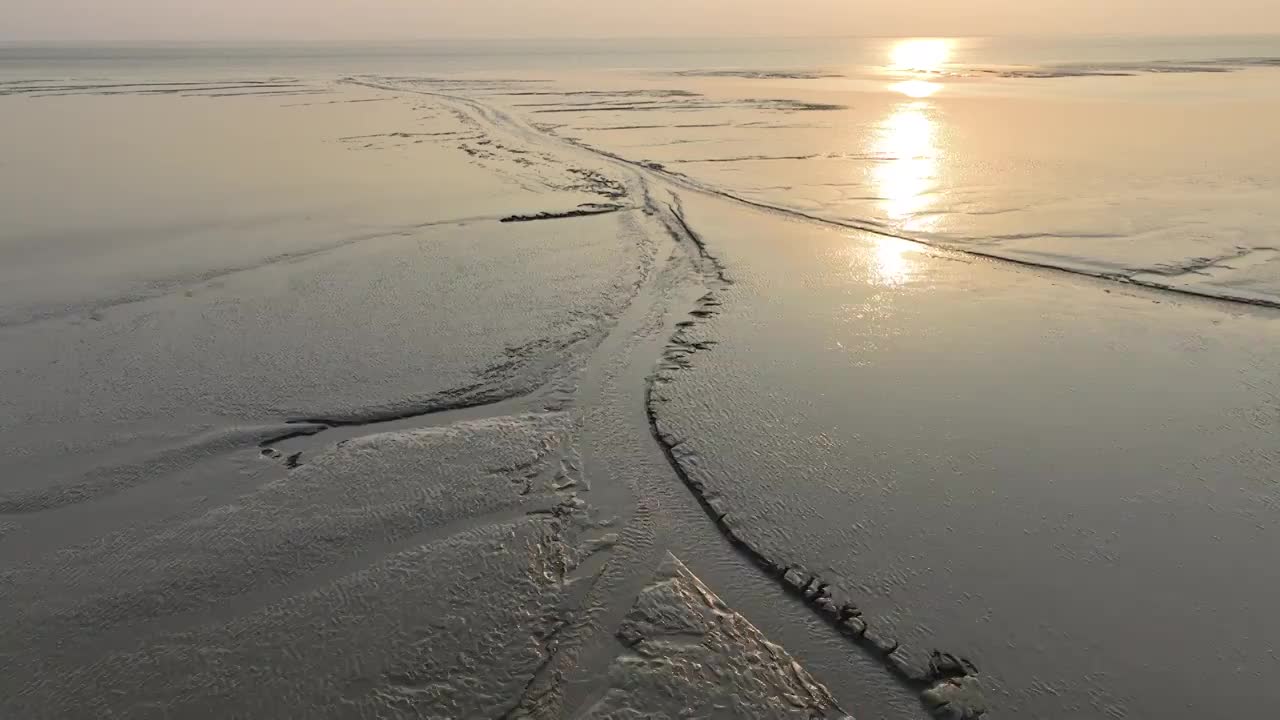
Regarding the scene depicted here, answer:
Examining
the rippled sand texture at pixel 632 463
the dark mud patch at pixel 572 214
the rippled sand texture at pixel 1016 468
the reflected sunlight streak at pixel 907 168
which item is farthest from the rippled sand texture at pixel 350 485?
the reflected sunlight streak at pixel 907 168

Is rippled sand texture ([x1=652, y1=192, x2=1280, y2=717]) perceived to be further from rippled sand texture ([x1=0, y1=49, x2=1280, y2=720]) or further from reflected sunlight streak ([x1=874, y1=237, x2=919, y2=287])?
reflected sunlight streak ([x1=874, y1=237, x2=919, y2=287])

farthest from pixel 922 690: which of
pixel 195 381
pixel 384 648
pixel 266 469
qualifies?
pixel 195 381

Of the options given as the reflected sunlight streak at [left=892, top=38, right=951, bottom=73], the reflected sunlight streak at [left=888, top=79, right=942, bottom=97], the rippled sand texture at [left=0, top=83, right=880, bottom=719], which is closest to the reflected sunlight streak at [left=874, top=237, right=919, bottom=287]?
the rippled sand texture at [left=0, top=83, right=880, bottom=719]

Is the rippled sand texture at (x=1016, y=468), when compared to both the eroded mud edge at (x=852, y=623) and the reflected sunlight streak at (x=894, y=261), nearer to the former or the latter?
the eroded mud edge at (x=852, y=623)

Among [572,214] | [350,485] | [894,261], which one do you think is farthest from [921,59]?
[350,485]

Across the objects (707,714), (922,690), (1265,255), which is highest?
(1265,255)

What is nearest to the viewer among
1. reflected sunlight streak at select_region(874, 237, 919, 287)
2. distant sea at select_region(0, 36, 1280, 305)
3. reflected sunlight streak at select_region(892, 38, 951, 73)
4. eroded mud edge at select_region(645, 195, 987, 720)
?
eroded mud edge at select_region(645, 195, 987, 720)

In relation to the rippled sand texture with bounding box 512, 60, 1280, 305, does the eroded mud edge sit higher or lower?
lower

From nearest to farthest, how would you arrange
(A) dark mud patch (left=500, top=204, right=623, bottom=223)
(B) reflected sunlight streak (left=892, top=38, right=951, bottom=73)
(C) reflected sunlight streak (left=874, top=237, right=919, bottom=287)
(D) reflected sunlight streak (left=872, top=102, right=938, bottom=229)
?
(C) reflected sunlight streak (left=874, top=237, right=919, bottom=287) → (A) dark mud patch (left=500, top=204, right=623, bottom=223) → (D) reflected sunlight streak (left=872, top=102, right=938, bottom=229) → (B) reflected sunlight streak (left=892, top=38, right=951, bottom=73)

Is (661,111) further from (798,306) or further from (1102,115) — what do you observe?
(798,306)

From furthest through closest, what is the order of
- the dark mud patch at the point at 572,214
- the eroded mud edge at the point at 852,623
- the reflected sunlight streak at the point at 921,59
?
the reflected sunlight streak at the point at 921,59 → the dark mud patch at the point at 572,214 → the eroded mud edge at the point at 852,623

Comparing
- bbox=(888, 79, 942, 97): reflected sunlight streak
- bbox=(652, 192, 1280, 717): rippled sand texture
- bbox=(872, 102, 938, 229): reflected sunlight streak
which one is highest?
bbox=(888, 79, 942, 97): reflected sunlight streak
